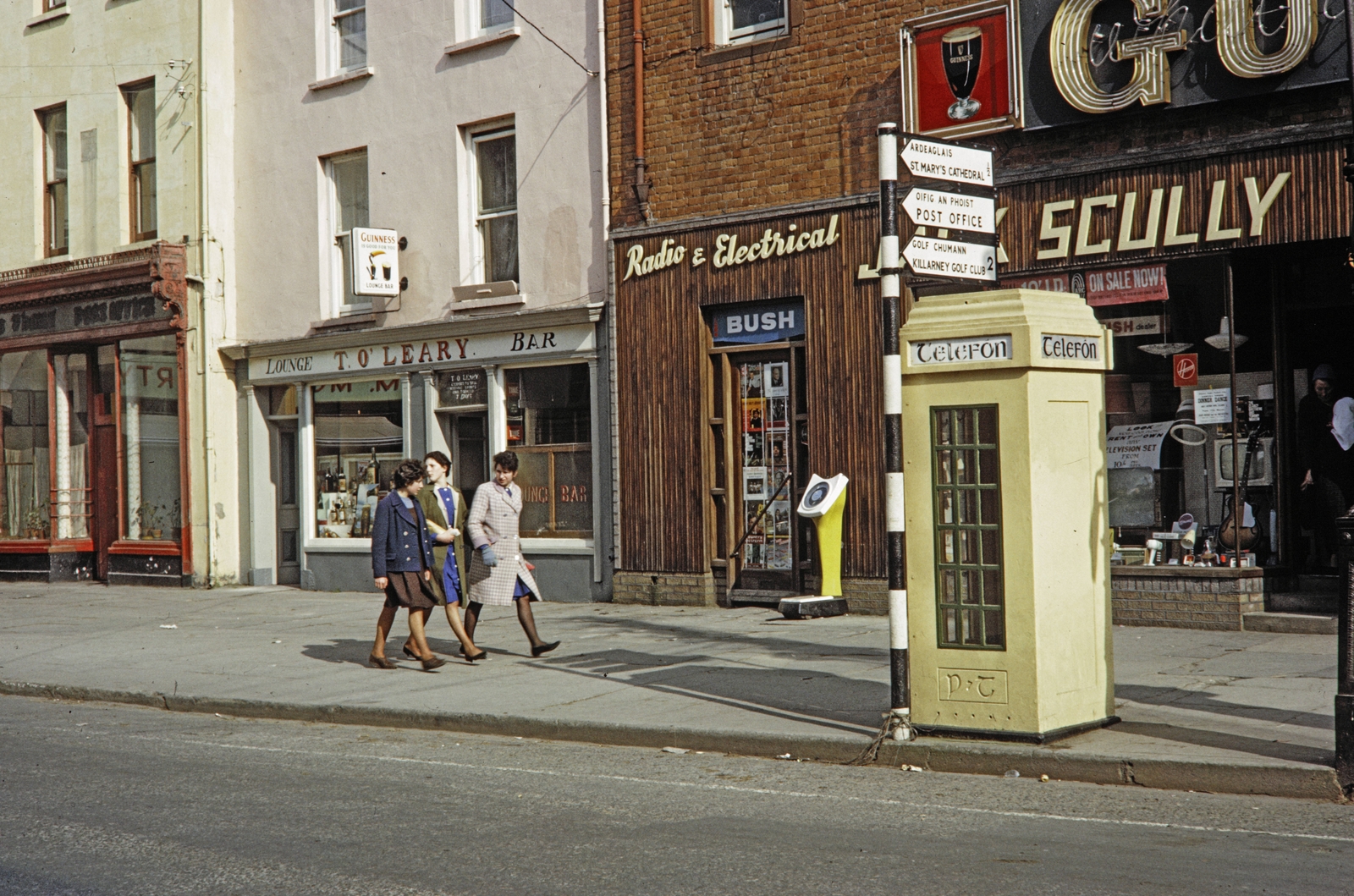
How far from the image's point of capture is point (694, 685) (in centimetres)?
1024

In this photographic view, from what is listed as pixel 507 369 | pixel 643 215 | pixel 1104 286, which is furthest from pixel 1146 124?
pixel 507 369

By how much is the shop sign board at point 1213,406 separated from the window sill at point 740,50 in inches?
225

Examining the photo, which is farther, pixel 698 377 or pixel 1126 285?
pixel 698 377

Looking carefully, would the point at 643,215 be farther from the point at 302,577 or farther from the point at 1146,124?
the point at 302,577

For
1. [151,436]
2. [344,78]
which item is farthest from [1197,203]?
[151,436]

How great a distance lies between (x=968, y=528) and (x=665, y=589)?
8274 millimetres

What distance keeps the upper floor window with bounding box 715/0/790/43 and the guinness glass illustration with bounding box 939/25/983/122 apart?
2178mm

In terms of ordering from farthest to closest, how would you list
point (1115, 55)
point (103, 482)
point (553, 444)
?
point (103, 482) < point (553, 444) < point (1115, 55)

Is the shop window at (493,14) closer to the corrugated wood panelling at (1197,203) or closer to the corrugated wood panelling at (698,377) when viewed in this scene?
the corrugated wood panelling at (698,377)

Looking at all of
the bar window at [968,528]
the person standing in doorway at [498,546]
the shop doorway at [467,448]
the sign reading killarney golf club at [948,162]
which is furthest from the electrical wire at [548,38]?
the bar window at [968,528]

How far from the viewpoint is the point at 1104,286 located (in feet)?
42.5

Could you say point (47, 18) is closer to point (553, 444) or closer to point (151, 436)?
point (151, 436)

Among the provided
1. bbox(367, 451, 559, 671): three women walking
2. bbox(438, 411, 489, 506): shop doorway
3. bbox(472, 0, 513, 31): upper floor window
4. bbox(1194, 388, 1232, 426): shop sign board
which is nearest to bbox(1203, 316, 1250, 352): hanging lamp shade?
bbox(1194, 388, 1232, 426): shop sign board

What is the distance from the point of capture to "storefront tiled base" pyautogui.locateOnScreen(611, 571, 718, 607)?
613 inches
